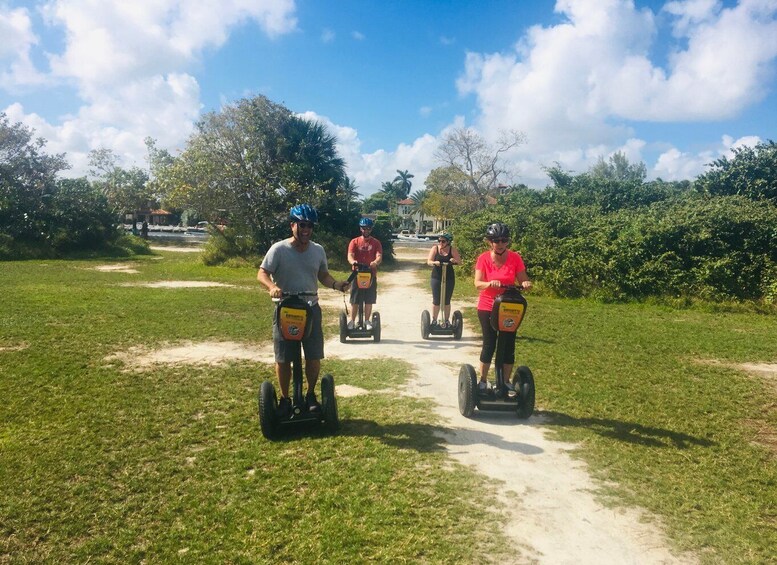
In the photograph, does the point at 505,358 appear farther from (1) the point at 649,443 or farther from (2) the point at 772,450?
(2) the point at 772,450

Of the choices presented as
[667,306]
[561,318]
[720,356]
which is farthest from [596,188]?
[720,356]

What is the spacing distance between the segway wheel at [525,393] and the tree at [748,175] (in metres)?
15.8

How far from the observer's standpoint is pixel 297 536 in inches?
125

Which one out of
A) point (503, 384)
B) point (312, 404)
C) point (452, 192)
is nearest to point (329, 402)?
point (312, 404)

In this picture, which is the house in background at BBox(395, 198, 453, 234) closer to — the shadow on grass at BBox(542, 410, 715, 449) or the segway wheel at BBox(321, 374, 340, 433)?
the shadow on grass at BBox(542, 410, 715, 449)

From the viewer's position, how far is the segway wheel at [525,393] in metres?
5.11

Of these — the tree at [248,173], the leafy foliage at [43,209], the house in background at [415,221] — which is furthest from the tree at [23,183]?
the house in background at [415,221]

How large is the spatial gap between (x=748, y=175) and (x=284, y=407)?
1901cm

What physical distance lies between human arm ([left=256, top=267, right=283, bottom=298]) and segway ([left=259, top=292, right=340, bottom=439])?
0.08 metres

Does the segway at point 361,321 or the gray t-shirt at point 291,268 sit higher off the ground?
the gray t-shirt at point 291,268

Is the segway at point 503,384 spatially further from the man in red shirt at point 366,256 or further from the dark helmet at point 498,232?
the man in red shirt at point 366,256

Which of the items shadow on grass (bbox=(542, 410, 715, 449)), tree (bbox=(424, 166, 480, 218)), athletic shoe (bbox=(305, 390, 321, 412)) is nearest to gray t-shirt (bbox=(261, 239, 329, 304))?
athletic shoe (bbox=(305, 390, 321, 412))

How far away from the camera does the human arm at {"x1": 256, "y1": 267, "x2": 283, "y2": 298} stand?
171 inches

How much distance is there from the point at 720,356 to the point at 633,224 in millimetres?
6632
